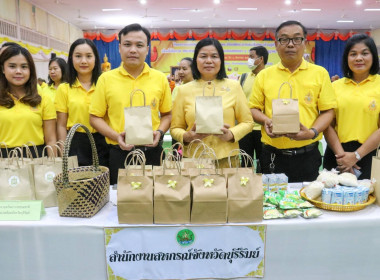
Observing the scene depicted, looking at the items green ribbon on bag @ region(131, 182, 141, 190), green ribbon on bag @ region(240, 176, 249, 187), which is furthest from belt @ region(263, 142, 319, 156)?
green ribbon on bag @ region(131, 182, 141, 190)

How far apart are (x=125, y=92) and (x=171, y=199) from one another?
959 millimetres

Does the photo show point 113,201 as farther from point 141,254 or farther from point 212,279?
point 212,279

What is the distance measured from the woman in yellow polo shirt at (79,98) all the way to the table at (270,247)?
0.99 meters

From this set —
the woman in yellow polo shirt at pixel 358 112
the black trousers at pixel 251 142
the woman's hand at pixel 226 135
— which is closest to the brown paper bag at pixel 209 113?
the woman's hand at pixel 226 135

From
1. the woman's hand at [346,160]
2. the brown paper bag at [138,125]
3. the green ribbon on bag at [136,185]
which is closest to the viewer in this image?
the green ribbon on bag at [136,185]

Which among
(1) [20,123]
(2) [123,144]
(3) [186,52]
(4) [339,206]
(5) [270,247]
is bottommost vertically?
(5) [270,247]

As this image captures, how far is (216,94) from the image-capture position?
2010mm

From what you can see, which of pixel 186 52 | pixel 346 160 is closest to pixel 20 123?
pixel 346 160

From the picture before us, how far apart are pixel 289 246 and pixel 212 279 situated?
355 millimetres

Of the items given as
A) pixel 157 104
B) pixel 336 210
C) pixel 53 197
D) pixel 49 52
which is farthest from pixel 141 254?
pixel 49 52

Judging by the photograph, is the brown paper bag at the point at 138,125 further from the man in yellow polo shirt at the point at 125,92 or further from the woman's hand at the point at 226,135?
the woman's hand at the point at 226,135

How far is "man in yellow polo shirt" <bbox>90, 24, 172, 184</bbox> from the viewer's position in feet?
6.45

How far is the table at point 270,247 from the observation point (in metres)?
1.33

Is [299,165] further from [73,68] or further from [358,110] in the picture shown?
[73,68]
